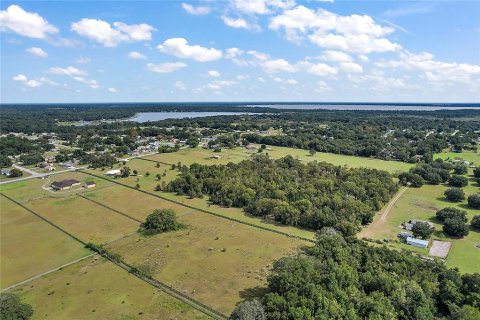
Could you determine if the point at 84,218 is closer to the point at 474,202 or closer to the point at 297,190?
the point at 297,190

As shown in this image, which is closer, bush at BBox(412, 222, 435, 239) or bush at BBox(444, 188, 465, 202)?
bush at BBox(412, 222, 435, 239)

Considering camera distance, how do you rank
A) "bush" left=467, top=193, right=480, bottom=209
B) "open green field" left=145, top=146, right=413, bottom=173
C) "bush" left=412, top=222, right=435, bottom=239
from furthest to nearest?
"open green field" left=145, top=146, right=413, bottom=173
"bush" left=467, top=193, right=480, bottom=209
"bush" left=412, top=222, right=435, bottom=239

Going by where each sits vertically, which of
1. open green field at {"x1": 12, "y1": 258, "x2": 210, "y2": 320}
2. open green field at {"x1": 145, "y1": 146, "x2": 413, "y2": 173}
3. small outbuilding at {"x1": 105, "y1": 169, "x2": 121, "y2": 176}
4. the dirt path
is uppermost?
open green field at {"x1": 145, "y1": 146, "x2": 413, "y2": 173}

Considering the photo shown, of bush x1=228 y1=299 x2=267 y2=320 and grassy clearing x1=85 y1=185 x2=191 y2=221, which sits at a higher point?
bush x1=228 y1=299 x2=267 y2=320

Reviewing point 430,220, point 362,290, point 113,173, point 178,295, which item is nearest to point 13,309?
point 178,295

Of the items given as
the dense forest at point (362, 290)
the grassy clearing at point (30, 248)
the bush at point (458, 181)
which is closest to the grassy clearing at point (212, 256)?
the dense forest at point (362, 290)

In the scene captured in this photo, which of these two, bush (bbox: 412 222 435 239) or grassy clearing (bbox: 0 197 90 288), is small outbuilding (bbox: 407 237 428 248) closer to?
bush (bbox: 412 222 435 239)

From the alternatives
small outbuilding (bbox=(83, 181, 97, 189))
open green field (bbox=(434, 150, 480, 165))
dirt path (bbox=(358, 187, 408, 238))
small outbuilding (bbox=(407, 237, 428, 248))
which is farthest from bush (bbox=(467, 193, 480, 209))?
small outbuilding (bbox=(83, 181, 97, 189))
